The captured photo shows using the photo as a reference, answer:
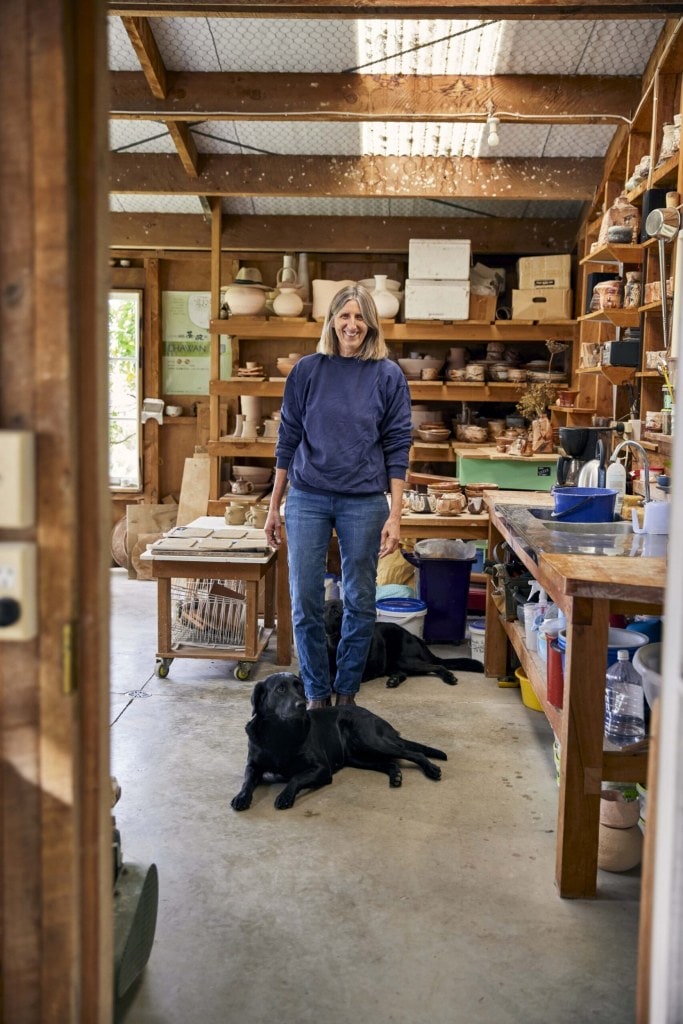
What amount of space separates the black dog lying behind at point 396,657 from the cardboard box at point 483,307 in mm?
3108

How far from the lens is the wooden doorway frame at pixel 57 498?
1.27 meters

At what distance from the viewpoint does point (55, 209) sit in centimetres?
128

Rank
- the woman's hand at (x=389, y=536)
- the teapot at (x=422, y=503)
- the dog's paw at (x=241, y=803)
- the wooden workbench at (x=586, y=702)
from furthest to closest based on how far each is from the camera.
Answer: the teapot at (x=422, y=503)
the woman's hand at (x=389, y=536)
the dog's paw at (x=241, y=803)
the wooden workbench at (x=586, y=702)

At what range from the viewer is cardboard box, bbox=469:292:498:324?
291 inches

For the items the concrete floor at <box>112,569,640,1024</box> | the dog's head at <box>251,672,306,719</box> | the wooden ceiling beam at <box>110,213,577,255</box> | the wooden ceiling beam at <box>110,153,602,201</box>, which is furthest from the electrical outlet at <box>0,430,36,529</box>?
the wooden ceiling beam at <box>110,213,577,255</box>

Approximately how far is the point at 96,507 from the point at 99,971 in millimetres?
667

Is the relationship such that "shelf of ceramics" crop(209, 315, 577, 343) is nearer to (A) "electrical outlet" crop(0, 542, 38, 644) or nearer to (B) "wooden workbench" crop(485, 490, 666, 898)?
(B) "wooden workbench" crop(485, 490, 666, 898)

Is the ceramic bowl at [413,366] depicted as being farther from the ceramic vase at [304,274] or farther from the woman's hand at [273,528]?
the woman's hand at [273,528]

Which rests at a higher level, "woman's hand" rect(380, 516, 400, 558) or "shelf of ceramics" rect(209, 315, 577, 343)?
"shelf of ceramics" rect(209, 315, 577, 343)

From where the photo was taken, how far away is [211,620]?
513 cm

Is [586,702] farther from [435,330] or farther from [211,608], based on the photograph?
[435,330]

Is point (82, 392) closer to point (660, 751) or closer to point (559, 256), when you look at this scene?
point (660, 751)

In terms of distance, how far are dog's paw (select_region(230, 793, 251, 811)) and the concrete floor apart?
0.05 metres

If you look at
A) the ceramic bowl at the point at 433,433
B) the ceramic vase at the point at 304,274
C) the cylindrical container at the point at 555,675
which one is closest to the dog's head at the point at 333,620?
the cylindrical container at the point at 555,675
